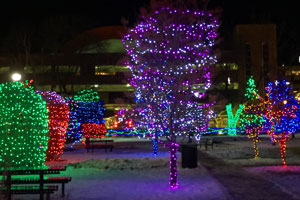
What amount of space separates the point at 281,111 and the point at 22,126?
10151 mm

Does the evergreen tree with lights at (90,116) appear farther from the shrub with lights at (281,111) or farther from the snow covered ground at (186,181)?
the shrub with lights at (281,111)

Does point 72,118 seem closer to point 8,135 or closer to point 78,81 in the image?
point 8,135

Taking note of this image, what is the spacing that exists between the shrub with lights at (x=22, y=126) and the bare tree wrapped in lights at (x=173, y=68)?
13.7 ft

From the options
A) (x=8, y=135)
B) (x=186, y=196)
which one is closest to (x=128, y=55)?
(x=8, y=135)

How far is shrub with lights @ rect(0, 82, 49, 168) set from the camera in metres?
14.4

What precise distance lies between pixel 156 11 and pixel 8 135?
6239 millimetres

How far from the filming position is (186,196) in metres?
11.1

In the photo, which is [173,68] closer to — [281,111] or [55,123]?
[281,111]

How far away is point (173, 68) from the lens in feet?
42.0

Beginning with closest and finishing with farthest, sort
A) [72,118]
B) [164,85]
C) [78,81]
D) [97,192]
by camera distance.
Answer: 1. [97,192]
2. [164,85]
3. [72,118]
4. [78,81]

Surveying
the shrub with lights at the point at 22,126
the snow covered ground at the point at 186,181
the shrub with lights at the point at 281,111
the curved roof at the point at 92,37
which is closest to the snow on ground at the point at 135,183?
the snow covered ground at the point at 186,181

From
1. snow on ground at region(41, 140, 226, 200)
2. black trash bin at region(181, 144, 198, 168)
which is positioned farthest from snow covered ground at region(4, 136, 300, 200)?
black trash bin at region(181, 144, 198, 168)

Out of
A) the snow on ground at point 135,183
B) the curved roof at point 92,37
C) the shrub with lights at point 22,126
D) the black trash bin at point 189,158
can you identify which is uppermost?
the curved roof at point 92,37

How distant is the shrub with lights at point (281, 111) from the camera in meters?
17.8
